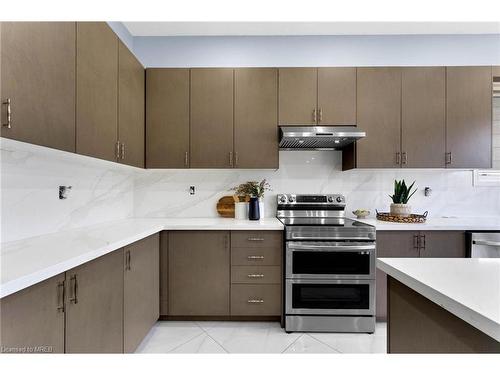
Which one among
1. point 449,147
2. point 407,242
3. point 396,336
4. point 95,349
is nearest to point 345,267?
point 407,242

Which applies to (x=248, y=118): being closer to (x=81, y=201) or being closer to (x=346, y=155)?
(x=346, y=155)

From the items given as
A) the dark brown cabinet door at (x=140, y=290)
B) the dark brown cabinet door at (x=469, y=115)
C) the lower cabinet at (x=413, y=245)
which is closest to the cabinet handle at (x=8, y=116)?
the dark brown cabinet door at (x=140, y=290)

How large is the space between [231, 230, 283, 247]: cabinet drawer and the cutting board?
1.86ft

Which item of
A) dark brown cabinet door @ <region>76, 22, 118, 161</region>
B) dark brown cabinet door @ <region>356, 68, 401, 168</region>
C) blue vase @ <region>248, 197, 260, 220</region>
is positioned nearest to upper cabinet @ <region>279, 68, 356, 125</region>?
dark brown cabinet door @ <region>356, 68, 401, 168</region>

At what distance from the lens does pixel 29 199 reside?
1.58m

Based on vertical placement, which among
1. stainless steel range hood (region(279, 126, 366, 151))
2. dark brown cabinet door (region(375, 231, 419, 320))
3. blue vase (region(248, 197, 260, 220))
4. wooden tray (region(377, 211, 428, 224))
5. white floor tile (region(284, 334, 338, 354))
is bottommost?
white floor tile (region(284, 334, 338, 354))

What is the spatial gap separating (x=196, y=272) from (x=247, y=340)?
666mm

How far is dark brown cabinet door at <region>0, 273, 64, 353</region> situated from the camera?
84 centimetres

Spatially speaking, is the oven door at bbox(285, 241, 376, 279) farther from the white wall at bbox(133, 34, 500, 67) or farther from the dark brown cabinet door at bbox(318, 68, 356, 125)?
the white wall at bbox(133, 34, 500, 67)

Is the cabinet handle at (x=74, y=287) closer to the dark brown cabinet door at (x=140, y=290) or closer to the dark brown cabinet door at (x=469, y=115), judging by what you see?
the dark brown cabinet door at (x=140, y=290)

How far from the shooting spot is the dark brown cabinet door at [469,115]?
2.53 metres

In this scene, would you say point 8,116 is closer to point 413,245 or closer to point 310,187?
point 310,187

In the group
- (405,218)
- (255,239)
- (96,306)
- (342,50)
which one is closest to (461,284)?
(96,306)

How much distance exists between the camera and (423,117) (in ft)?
8.38
